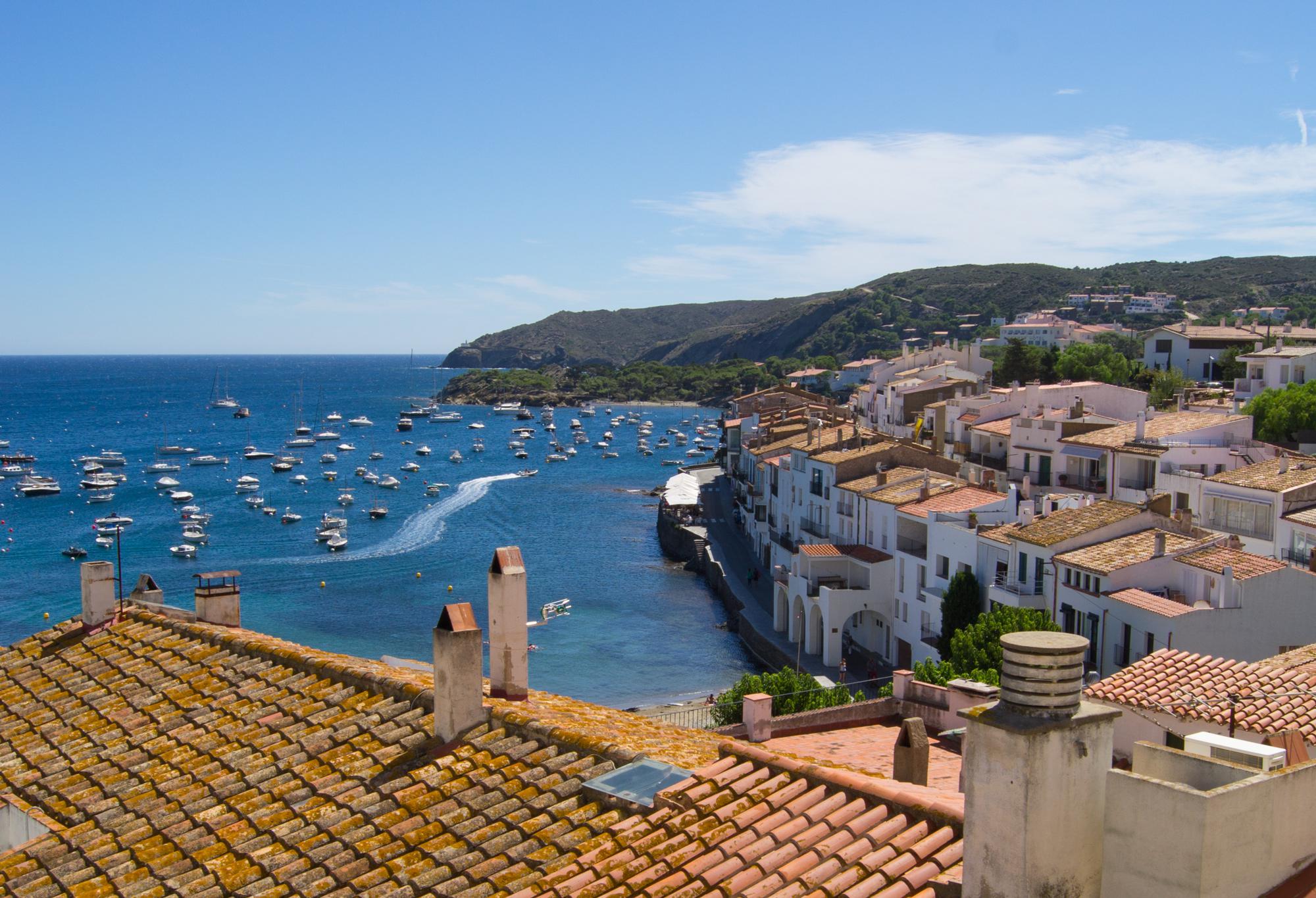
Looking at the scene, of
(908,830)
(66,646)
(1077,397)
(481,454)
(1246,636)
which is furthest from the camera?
(481,454)

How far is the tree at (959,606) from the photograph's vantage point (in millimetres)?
36250

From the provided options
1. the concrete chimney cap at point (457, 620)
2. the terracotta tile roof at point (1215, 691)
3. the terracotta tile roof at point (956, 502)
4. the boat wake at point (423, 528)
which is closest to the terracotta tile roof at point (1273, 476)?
the terracotta tile roof at point (956, 502)

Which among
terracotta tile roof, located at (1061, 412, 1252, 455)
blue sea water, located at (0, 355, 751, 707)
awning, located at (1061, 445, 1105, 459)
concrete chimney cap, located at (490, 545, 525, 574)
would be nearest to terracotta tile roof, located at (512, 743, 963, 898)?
concrete chimney cap, located at (490, 545, 525, 574)

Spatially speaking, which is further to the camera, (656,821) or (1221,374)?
(1221,374)

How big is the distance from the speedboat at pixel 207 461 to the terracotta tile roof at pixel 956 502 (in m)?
86.1

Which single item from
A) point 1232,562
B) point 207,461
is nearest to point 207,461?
point 207,461

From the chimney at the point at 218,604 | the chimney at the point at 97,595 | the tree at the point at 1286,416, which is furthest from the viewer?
the tree at the point at 1286,416

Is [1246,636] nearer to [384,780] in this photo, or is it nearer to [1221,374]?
[384,780]

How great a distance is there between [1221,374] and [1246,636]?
60.9 metres

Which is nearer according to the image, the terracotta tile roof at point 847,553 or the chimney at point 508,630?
the chimney at point 508,630

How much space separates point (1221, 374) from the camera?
80812 mm

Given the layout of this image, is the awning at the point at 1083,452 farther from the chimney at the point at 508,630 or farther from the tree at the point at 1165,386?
the chimney at the point at 508,630

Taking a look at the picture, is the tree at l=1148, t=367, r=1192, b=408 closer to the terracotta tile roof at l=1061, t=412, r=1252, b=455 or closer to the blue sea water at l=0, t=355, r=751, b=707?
the terracotta tile roof at l=1061, t=412, r=1252, b=455

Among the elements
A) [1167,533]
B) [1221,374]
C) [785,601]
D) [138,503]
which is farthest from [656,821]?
[138,503]
